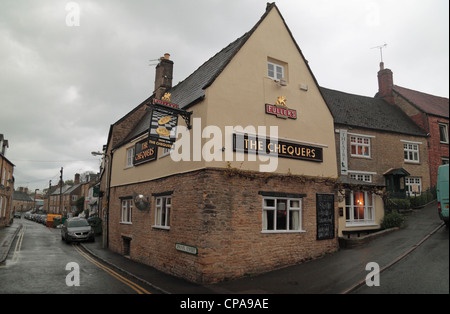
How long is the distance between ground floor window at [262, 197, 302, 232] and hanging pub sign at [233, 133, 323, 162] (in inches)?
74.0

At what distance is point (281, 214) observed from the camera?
1205 centimetres

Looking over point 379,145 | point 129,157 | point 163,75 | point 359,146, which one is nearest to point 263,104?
point 129,157

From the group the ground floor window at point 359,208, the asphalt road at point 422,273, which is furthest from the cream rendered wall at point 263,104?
the asphalt road at point 422,273

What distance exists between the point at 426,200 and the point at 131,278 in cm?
2034


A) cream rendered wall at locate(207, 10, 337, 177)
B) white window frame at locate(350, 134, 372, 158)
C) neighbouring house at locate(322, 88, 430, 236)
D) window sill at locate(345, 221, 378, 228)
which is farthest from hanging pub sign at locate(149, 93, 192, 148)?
white window frame at locate(350, 134, 372, 158)

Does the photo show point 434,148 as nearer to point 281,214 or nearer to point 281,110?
point 281,110

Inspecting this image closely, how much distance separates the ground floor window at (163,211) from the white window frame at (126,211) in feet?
12.5

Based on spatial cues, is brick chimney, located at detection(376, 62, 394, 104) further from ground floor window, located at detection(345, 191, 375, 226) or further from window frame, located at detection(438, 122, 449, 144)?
ground floor window, located at detection(345, 191, 375, 226)

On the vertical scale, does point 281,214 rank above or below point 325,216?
above

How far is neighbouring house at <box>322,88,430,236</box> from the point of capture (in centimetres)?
2256

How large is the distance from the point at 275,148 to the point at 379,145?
15.7 metres

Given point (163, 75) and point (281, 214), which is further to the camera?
point (163, 75)

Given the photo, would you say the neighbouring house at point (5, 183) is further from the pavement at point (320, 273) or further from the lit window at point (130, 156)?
the pavement at point (320, 273)
